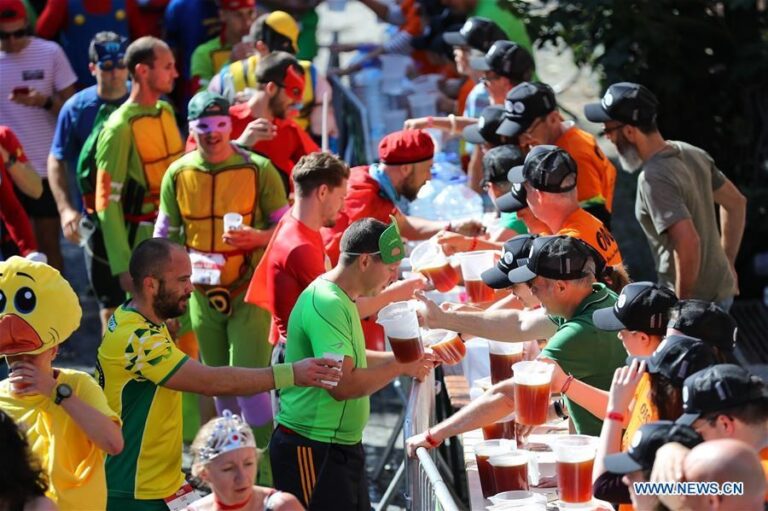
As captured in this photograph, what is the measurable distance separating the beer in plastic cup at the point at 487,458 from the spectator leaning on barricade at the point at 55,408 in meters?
1.48

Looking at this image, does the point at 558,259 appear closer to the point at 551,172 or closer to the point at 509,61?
the point at 551,172

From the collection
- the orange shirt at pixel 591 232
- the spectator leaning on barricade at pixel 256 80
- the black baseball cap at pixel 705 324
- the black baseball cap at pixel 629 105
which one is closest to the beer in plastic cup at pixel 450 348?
the orange shirt at pixel 591 232

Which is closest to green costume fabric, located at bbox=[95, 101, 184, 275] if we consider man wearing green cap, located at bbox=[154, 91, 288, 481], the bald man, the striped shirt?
man wearing green cap, located at bbox=[154, 91, 288, 481]

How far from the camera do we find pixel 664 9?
11297mm

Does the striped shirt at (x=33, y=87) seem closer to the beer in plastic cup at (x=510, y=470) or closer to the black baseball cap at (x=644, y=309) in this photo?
the beer in plastic cup at (x=510, y=470)

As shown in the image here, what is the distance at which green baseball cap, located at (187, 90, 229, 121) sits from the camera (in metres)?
7.94

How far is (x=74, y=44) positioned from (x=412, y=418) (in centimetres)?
659

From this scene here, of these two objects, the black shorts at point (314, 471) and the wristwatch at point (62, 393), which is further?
the black shorts at point (314, 471)

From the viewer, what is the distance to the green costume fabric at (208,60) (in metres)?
11.1

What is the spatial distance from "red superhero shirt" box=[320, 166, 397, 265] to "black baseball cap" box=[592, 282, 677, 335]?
2765 millimetres

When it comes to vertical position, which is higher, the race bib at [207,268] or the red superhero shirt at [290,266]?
the red superhero shirt at [290,266]

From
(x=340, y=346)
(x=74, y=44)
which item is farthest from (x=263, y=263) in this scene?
(x=74, y=44)

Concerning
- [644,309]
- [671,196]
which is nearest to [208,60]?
[671,196]

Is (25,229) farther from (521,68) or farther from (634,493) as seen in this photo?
(634,493)
